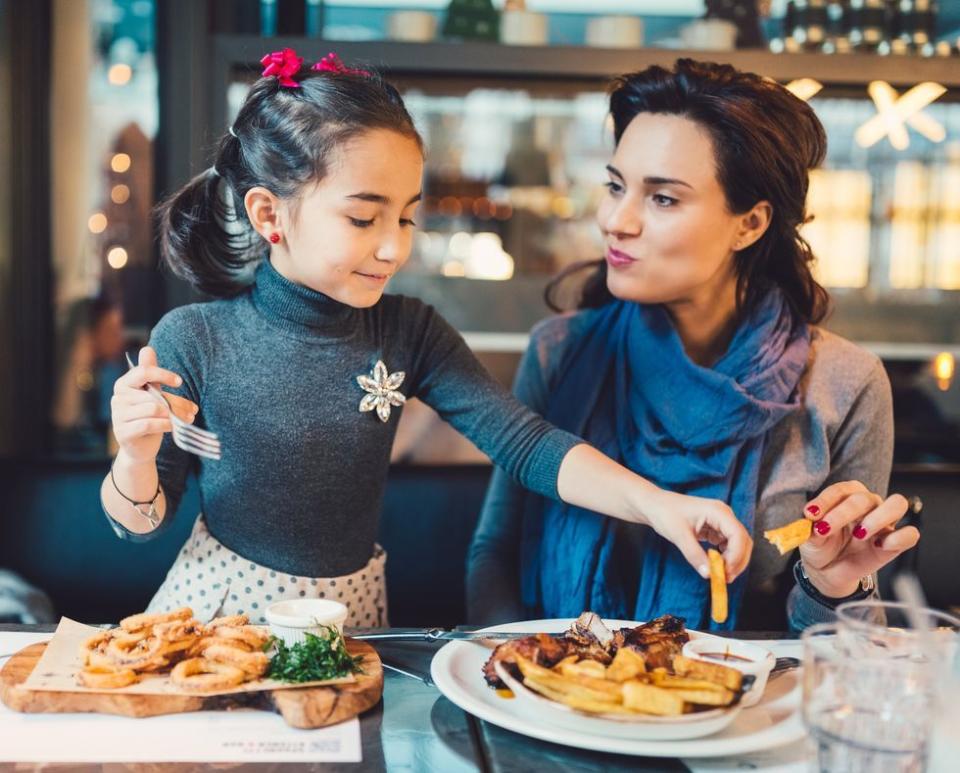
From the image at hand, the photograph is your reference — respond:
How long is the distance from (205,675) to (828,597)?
2.84 ft

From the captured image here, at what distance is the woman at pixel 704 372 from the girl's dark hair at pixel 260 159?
0.43 meters

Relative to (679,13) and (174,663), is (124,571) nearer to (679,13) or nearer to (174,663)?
(174,663)

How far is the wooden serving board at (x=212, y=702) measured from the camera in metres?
1.08

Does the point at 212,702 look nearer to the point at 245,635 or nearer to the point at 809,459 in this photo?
the point at 245,635

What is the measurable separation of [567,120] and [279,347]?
6.10 feet

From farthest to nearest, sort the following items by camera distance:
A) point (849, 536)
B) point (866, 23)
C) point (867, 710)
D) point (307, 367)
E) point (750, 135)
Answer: point (866, 23) → point (750, 135) → point (307, 367) → point (849, 536) → point (867, 710)

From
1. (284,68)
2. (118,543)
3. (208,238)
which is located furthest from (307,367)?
(118,543)

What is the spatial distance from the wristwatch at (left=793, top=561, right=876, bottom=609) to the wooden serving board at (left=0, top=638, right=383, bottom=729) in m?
0.72

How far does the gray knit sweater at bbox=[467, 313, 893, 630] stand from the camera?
5.79ft

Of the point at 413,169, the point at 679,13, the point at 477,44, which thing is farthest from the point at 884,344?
the point at 413,169

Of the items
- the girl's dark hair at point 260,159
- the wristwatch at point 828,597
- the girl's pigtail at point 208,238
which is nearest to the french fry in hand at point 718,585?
the wristwatch at point 828,597

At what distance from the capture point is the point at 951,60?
2434 millimetres

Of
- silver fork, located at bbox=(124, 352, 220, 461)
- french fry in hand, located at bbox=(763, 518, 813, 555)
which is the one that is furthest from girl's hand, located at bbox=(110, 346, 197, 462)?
french fry in hand, located at bbox=(763, 518, 813, 555)

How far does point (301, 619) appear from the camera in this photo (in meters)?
1.17
